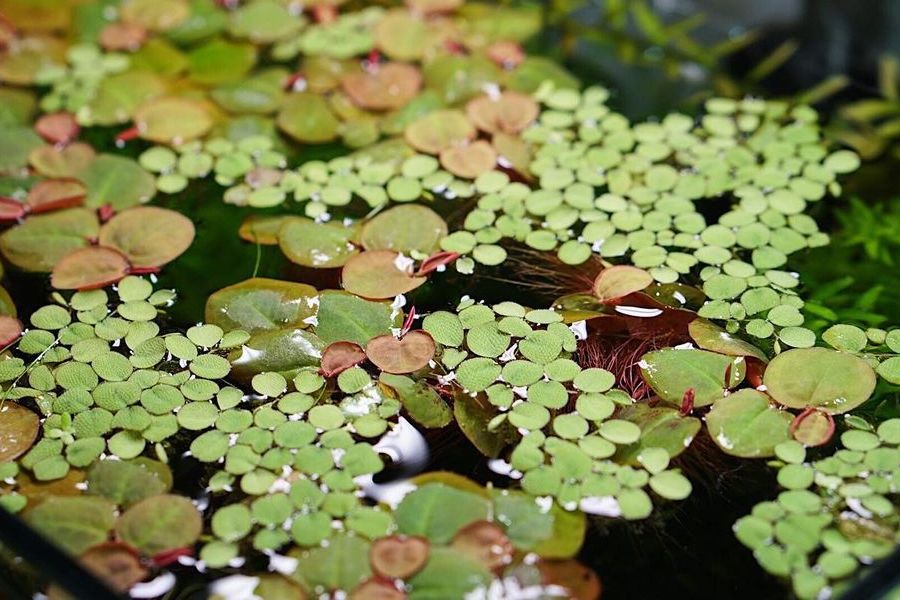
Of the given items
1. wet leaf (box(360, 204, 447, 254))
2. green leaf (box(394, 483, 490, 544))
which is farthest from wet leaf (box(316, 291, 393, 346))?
green leaf (box(394, 483, 490, 544))

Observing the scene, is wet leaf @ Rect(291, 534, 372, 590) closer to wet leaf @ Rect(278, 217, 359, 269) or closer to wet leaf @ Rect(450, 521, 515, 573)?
wet leaf @ Rect(450, 521, 515, 573)

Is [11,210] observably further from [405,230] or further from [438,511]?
[438,511]

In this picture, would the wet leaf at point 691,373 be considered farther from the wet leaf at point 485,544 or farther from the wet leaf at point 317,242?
the wet leaf at point 317,242

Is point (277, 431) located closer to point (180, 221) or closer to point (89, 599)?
point (89, 599)

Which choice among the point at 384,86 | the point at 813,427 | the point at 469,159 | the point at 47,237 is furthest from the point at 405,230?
the point at 813,427

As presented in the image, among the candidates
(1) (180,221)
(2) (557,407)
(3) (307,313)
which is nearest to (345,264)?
(3) (307,313)

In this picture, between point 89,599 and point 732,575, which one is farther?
point 732,575
